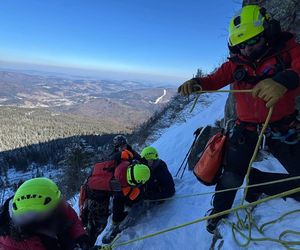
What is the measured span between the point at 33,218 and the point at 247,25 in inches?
118

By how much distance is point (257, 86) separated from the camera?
3.28 meters

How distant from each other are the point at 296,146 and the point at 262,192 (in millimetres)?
1087

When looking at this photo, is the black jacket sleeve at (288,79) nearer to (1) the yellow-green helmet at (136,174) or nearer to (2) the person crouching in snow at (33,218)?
(2) the person crouching in snow at (33,218)

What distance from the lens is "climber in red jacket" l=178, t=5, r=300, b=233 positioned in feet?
11.5

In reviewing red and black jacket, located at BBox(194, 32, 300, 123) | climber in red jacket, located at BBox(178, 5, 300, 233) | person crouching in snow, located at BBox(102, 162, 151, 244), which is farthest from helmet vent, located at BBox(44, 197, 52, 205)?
red and black jacket, located at BBox(194, 32, 300, 123)

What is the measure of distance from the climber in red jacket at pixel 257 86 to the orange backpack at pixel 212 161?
90 millimetres

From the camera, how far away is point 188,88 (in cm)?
429

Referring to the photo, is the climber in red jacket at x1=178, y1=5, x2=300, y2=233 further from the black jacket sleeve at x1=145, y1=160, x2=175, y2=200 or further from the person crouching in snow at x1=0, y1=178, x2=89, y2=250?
the black jacket sleeve at x1=145, y1=160, x2=175, y2=200

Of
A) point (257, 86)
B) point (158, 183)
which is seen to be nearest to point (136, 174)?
point (158, 183)

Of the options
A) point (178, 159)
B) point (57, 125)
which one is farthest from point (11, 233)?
point (57, 125)

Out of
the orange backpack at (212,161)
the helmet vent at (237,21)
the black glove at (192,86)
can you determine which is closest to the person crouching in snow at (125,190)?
the orange backpack at (212,161)

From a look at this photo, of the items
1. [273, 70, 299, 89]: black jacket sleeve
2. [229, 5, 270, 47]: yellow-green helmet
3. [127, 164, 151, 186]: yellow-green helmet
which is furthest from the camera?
[127, 164, 151, 186]: yellow-green helmet

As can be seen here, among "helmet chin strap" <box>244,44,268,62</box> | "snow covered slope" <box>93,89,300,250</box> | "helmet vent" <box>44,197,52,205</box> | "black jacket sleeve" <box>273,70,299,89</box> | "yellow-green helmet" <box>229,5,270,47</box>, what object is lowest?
"snow covered slope" <box>93,89,300,250</box>

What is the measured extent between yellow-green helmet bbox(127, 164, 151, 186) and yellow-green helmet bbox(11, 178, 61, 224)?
201cm
